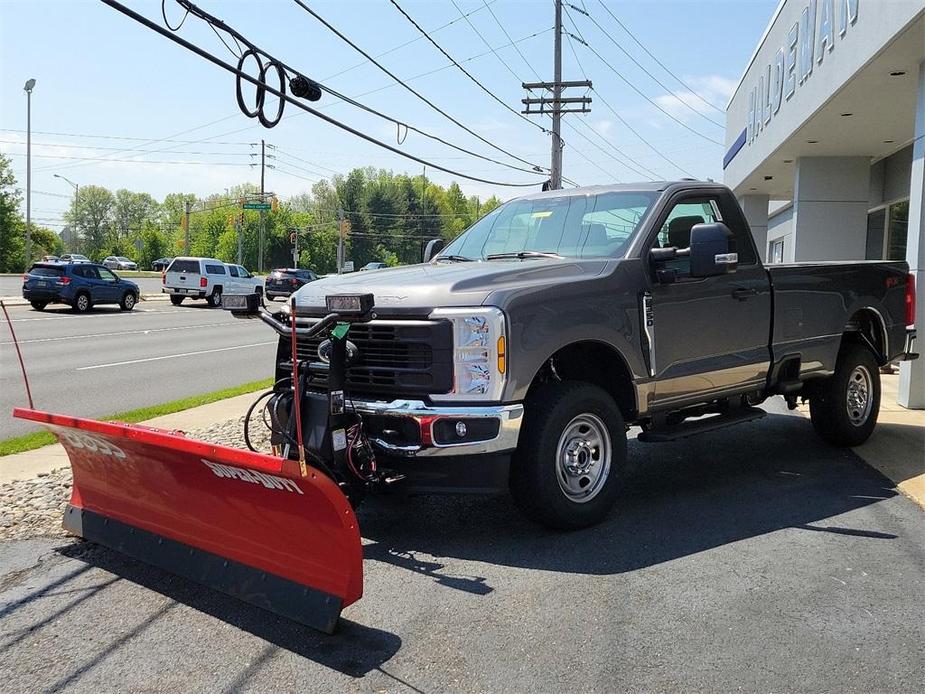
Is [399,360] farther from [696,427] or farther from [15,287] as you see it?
[15,287]

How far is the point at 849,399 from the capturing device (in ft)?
24.9

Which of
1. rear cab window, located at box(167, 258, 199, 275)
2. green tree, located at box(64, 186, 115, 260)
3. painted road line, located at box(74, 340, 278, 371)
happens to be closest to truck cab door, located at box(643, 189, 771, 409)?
painted road line, located at box(74, 340, 278, 371)

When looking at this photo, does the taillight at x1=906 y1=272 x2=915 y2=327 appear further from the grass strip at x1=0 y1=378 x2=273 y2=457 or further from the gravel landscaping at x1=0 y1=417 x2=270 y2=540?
the grass strip at x1=0 y1=378 x2=273 y2=457

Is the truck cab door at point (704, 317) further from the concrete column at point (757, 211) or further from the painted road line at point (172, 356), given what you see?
the concrete column at point (757, 211)

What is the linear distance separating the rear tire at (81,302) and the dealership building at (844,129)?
21.8m

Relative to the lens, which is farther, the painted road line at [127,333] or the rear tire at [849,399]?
the painted road line at [127,333]

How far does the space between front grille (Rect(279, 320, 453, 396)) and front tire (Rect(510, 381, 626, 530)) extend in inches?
24.9

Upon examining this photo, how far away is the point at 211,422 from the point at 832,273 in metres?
6.34

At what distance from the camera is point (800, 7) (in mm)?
16969

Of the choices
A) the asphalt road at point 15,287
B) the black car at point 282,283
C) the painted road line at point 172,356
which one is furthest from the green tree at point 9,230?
the painted road line at point 172,356

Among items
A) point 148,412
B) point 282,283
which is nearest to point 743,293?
point 148,412

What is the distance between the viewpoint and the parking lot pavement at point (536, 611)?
3.41m

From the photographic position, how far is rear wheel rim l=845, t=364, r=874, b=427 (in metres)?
7.61

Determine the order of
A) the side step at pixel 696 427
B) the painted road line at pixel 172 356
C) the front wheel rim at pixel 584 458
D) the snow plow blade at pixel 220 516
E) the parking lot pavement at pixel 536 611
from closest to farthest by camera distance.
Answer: the parking lot pavement at pixel 536 611 < the snow plow blade at pixel 220 516 < the front wheel rim at pixel 584 458 < the side step at pixel 696 427 < the painted road line at pixel 172 356
